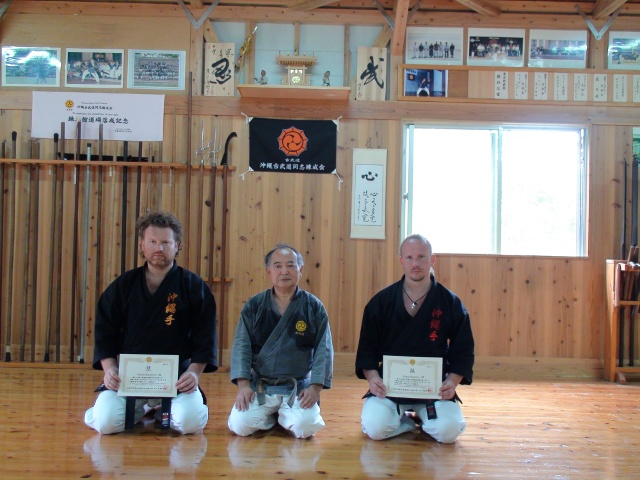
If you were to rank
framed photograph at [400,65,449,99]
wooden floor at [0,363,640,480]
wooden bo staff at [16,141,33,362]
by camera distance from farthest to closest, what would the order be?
framed photograph at [400,65,449,99] → wooden bo staff at [16,141,33,362] → wooden floor at [0,363,640,480]

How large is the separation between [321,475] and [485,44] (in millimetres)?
3949

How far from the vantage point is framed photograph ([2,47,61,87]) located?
489 cm

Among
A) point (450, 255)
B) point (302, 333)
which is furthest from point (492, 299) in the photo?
point (302, 333)

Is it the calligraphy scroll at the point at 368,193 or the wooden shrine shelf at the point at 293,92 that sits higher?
the wooden shrine shelf at the point at 293,92

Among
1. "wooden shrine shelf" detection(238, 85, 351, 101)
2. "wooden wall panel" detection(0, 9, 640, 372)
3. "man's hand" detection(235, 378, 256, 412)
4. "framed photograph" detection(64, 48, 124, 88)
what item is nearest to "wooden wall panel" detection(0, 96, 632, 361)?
"wooden wall panel" detection(0, 9, 640, 372)

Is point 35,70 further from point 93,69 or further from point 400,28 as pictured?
point 400,28

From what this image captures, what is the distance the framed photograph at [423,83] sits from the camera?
4852mm

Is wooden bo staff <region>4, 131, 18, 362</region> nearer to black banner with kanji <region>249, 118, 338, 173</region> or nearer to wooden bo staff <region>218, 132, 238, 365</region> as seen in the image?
wooden bo staff <region>218, 132, 238, 365</region>

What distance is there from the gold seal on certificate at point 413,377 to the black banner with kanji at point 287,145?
8.10 feet

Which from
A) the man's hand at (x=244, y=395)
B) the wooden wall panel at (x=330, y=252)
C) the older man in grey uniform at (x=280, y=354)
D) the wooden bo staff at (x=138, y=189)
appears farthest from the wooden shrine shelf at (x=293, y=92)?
the man's hand at (x=244, y=395)

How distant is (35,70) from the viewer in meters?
4.89

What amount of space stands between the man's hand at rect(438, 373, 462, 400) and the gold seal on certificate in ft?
0.07

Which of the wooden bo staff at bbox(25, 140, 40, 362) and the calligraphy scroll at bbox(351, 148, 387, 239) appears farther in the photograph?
the calligraphy scroll at bbox(351, 148, 387, 239)

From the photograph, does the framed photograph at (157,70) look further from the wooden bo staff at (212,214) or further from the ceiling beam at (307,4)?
the ceiling beam at (307,4)
